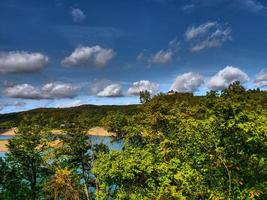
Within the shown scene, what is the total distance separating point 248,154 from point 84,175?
2207 centimetres

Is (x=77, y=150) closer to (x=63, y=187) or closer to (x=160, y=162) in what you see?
(x=63, y=187)

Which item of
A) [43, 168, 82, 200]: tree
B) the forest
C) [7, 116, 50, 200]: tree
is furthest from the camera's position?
[7, 116, 50, 200]: tree

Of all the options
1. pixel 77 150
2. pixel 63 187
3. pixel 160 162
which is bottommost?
pixel 63 187

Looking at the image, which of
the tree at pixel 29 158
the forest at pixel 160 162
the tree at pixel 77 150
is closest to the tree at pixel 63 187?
the forest at pixel 160 162

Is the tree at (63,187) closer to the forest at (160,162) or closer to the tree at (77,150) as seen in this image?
the forest at (160,162)

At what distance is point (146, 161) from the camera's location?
95.2 ft

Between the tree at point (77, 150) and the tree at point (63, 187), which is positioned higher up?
the tree at point (77, 150)

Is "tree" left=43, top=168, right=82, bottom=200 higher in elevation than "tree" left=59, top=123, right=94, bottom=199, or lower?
lower

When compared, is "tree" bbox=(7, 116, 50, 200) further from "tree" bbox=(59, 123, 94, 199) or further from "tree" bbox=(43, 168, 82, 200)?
"tree" bbox=(43, 168, 82, 200)

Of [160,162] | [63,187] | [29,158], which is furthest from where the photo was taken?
[29,158]

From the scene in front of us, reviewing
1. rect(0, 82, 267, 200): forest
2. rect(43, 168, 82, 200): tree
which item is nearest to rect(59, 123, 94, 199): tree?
rect(0, 82, 267, 200): forest

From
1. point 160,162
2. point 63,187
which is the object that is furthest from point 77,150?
point 160,162

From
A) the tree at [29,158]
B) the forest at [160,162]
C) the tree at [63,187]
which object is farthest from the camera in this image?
the tree at [29,158]

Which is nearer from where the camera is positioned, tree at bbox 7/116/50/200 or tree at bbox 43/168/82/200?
tree at bbox 43/168/82/200
